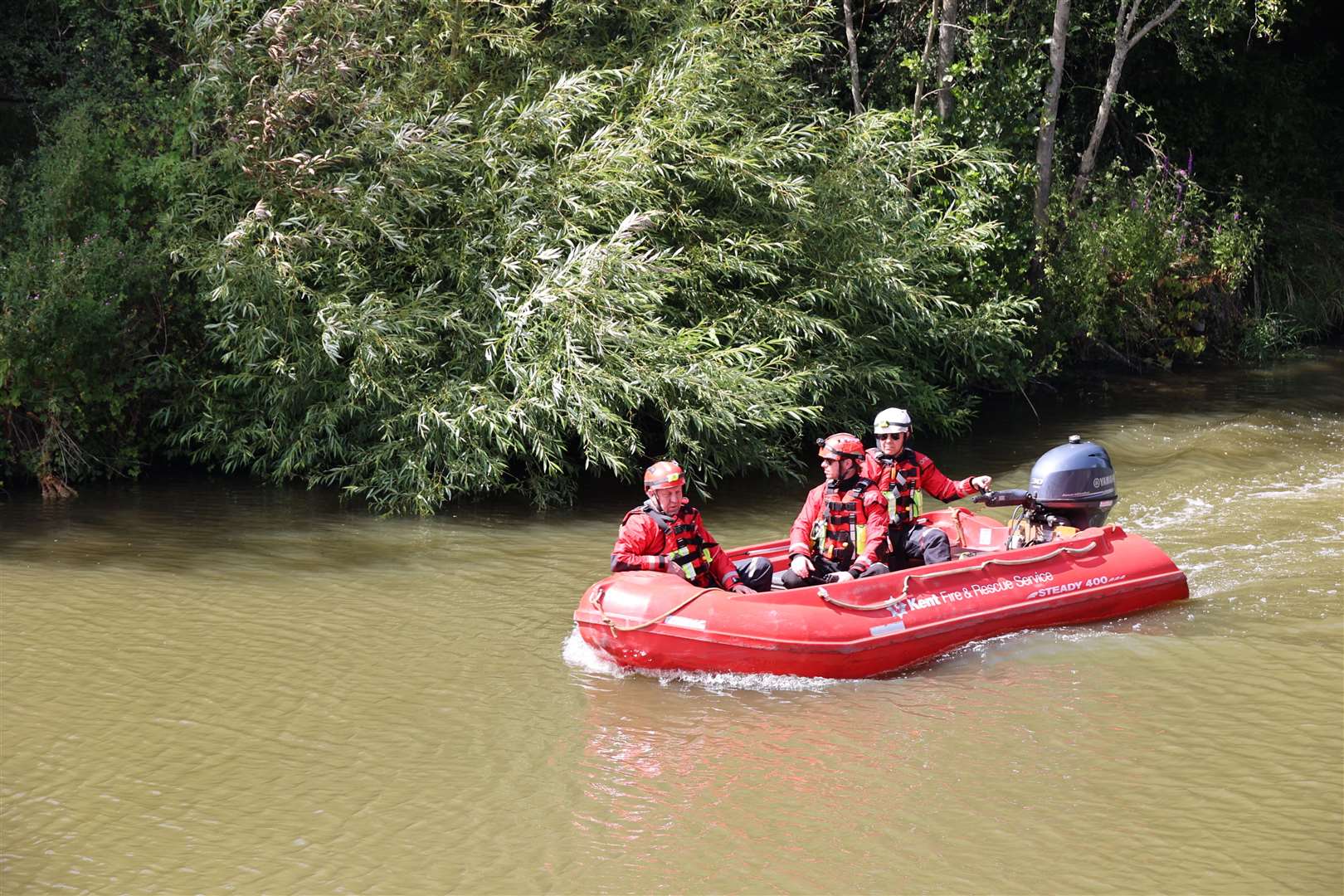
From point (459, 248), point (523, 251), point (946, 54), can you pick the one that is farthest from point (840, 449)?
point (946, 54)

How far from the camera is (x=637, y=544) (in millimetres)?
7422

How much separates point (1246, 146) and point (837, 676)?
45.9 ft

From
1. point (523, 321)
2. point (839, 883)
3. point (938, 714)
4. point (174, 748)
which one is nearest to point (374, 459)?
point (523, 321)

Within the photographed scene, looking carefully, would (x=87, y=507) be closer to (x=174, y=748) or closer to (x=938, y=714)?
(x=174, y=748)

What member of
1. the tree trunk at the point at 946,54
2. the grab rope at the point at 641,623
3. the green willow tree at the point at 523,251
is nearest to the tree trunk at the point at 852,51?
the tree trunk at the point at 946,54

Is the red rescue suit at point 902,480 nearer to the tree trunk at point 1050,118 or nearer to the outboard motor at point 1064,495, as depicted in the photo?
the outboard motor at point 1064,495

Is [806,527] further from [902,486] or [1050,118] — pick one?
[1050,118]

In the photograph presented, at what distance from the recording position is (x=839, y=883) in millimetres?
4891

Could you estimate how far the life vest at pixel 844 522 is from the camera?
25.1 ft

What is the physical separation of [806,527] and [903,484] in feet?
2.53

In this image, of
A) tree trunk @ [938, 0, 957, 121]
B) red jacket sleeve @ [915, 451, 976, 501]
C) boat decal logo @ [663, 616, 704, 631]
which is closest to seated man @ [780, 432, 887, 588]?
red jacket sleeve @ [915, 451, 976, 501]

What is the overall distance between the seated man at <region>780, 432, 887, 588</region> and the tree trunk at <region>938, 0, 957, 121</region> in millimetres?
7388

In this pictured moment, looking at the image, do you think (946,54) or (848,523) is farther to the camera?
(946,54)

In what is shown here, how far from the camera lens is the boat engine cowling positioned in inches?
331
